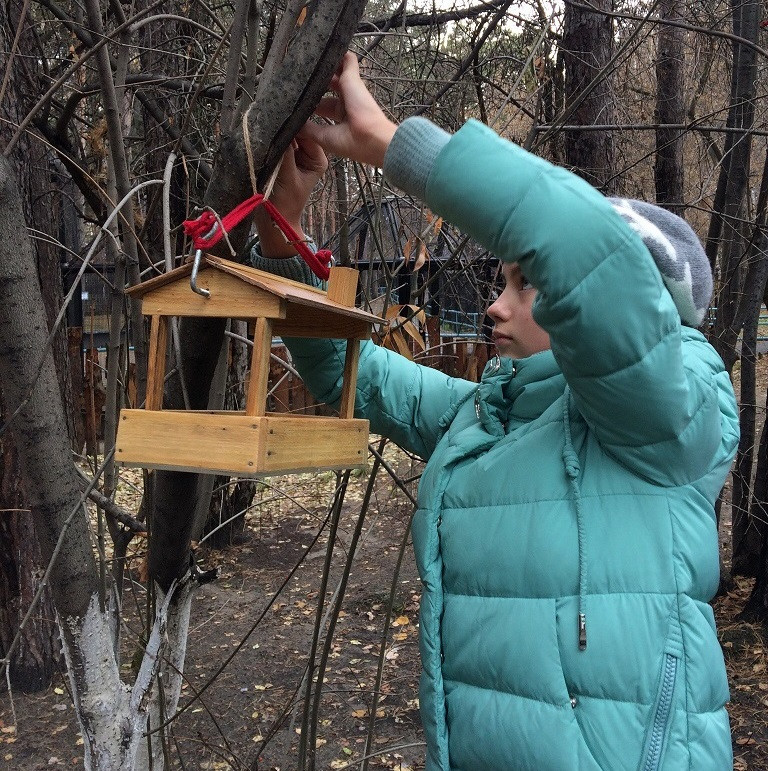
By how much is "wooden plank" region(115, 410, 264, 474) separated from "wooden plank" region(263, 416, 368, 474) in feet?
0.11

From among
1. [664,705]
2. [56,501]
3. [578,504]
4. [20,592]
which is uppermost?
[578,504]

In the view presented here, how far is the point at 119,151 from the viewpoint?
5.74 ft

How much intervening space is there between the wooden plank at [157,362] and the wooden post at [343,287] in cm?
30

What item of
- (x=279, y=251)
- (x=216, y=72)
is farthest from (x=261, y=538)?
(x=279, y=251)

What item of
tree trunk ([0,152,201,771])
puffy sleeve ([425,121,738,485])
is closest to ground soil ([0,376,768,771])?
tree trunk ([0,152,201,771])

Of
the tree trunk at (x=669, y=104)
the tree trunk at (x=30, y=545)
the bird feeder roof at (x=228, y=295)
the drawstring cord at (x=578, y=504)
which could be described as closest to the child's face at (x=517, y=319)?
the drawstring cord at (x=578, y=504)

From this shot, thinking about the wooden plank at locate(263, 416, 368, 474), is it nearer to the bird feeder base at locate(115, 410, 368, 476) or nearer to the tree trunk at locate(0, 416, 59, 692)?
the bird feeder base at locate(115, 410, 368, 476)

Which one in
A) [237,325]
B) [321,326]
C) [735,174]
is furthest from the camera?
[735,174]

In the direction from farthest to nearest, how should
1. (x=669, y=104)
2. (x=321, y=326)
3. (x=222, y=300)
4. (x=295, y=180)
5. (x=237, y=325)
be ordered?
(x=669, y=104) < (x=237, y=325) < (x=321, y=326) < (x=295, y=180) < (x=222, y=300)

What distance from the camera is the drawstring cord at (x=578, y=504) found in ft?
3.82

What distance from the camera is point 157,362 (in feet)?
4.80

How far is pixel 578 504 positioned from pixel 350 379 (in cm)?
53

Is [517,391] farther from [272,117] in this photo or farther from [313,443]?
[272,117]

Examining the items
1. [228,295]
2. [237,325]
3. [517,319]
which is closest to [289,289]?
[228,295]
